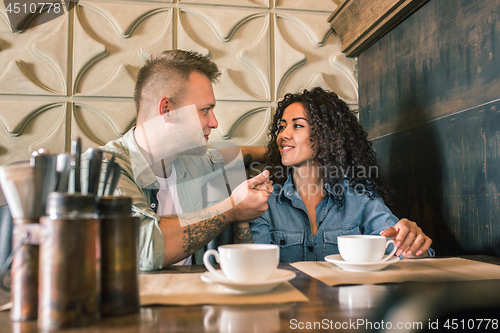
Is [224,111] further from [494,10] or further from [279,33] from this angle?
[494,10]

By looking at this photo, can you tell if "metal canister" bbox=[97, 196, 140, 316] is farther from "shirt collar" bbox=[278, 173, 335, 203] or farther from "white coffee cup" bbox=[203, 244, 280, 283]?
"shirt collar" bbox=[278, 173, 335, 203]

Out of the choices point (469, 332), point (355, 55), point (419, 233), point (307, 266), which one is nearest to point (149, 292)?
point (307, 266)

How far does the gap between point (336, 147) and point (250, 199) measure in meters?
0.71

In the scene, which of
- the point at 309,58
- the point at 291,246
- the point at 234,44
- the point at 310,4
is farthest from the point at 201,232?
the point at 310,4

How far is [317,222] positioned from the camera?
169cm

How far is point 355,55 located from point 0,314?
2271 mm

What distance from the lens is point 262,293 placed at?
27.6 inches

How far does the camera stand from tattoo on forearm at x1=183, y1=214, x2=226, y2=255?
1208 mm

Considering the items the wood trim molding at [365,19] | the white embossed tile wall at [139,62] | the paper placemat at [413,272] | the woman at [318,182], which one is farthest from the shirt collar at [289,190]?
the wood trim molding at [365,19]

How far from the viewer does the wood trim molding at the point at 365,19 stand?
1765 millimetres

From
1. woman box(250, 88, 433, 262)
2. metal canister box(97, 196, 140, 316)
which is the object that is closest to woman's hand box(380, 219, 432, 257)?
woman box(250, 88, 433, 262)

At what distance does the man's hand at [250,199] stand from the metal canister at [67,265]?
2.94 feet

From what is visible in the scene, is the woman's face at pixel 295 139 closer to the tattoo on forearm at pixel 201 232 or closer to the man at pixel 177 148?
the man at pixel 177 148

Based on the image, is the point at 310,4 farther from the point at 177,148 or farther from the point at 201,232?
the point at 201,232
